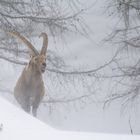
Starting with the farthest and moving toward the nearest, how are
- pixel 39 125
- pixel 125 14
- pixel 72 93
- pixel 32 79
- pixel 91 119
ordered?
pixel 72 93, pixel 91 119, pixel 125 14, pixel 32 79, pixel 39 125

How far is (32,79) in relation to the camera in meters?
6.20

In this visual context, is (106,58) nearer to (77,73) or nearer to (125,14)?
(77,73)

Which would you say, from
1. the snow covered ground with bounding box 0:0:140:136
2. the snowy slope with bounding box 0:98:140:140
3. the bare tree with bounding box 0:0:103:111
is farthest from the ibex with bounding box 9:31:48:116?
the snowy slope with bounding box 0:98:140:140

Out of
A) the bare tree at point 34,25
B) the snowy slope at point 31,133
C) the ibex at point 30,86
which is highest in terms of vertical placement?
the bare tree at point 34,25

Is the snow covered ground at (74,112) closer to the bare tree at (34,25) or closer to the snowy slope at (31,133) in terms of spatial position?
the snowy slope at (31,133)

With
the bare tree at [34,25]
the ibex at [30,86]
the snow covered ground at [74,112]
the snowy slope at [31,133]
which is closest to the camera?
the snowy slope at [31,133]

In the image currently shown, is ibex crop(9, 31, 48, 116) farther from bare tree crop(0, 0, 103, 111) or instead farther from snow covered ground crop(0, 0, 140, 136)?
bare tree crop(0, 0, 103, 111)

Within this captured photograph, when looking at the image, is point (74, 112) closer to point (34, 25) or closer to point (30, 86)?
point (34, 25)

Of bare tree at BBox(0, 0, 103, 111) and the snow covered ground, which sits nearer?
the snow covered ground

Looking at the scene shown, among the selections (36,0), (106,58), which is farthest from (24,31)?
(106,58)

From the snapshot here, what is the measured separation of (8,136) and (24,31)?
7.10 metres

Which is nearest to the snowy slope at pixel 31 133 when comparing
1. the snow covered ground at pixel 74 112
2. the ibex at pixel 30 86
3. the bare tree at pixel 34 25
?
the snow covered ground at pixel 74 112

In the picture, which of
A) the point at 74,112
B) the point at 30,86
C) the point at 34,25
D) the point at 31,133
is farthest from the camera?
the point at 74,112

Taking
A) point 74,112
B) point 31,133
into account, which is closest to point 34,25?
point 74,112
